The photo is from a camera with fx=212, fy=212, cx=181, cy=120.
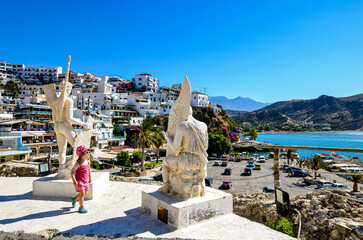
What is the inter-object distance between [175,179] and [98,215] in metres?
1.79

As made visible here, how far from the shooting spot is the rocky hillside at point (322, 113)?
116725mm

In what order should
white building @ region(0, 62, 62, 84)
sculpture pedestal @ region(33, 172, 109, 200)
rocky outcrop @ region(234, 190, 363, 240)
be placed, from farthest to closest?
1. white building @ region(0, 62, 62, 84)
2. sculpture pedestal @ region(33, 172, 109, 200)
3. rocky outcrop @ region(234, 190, 363, 240)

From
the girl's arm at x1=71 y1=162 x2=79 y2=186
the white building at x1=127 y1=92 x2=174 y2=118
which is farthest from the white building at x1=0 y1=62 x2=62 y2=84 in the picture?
the girl's arm at x1=71 y1=162 x2=79 y2=186

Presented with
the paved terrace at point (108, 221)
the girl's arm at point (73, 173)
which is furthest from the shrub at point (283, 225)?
the girl's arm at point (73, 173)

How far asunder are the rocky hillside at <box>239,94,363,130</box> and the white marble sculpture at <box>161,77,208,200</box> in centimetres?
13292

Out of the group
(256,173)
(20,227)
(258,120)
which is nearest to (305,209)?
(20,227)

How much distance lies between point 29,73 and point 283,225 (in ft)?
294

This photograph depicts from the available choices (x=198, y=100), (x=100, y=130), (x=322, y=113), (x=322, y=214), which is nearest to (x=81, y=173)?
(x=322, y=214)

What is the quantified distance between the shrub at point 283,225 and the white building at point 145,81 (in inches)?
2607

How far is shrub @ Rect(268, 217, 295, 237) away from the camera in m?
4.23

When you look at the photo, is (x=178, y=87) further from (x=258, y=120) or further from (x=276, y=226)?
(x=258, y=120)

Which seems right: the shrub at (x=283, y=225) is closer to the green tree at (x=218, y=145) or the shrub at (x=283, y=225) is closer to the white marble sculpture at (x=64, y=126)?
the white marble sculpture at (x=64, y=126)

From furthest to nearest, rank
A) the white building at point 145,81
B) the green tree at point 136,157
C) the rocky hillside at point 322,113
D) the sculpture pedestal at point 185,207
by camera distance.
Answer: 1. the rocky hillside at point 322,113
2. the white building at point 145,81
3. the green tree at point 136,157
4. the sculpture pedestal at point 185,207

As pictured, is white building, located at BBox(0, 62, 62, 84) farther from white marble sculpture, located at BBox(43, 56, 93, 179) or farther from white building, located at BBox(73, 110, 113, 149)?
white marble sculpture, located at BBox(43, 56, 93, 179)
